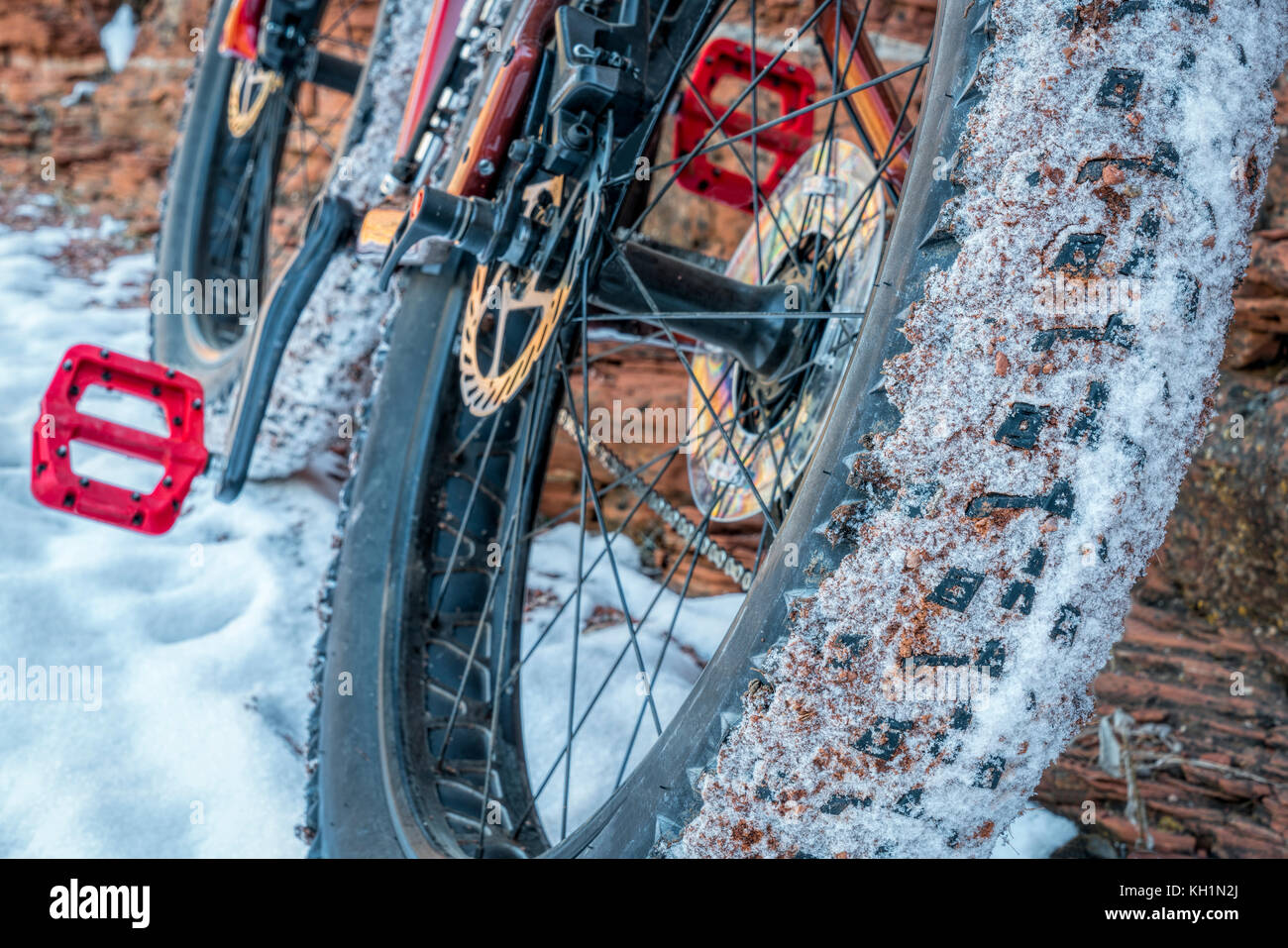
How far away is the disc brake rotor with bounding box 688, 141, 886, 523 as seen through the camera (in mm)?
1426

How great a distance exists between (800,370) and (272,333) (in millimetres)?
880

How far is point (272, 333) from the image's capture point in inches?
68.8

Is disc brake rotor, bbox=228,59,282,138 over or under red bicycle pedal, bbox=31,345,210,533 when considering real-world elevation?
over

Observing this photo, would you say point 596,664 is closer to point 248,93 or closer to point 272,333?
point 272,333

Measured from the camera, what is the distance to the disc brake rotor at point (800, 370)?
1426 mm

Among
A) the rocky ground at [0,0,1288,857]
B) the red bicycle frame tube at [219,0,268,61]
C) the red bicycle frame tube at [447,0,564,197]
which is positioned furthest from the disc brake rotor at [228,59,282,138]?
the red bicycle frame tube at [447,0,564,197]

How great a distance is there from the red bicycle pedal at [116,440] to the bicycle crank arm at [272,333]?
0.11 metres

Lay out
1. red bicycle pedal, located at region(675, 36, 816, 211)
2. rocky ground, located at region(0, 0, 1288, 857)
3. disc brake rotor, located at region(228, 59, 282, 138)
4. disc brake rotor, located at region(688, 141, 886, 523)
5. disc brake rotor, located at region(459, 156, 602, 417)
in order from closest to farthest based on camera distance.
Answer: disc brake rotor, located at region(459, 156, 602, 417) < disc brake rotor, located at region(688, 141, 886, 523) < rocky ground, located at region(0, 0, 1288, 857) < red bicycle pedal, located at region(675, 36, 816, 211) < disc brake rotor, located at region(228, 59, 282, 138)

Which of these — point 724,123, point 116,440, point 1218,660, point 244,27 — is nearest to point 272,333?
point 116,440

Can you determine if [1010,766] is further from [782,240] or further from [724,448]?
[782,240]

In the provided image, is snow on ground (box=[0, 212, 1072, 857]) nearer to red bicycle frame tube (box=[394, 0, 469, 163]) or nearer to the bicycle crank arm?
the bicycle crank arm

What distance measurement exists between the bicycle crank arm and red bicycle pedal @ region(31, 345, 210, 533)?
0.36ft
